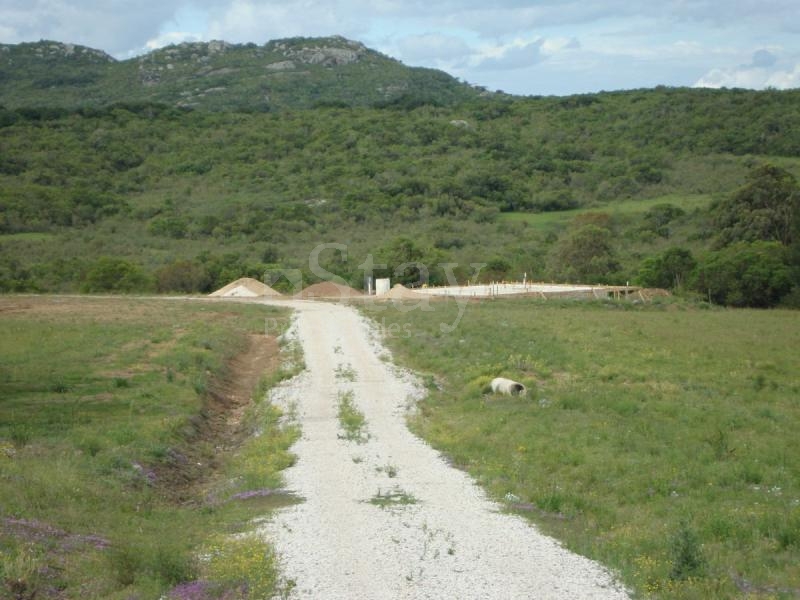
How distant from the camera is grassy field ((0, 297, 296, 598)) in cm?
892

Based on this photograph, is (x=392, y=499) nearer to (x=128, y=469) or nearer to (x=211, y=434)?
(x=128, y=469)

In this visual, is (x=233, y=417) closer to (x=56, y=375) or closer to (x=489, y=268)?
(x=56, y=375)

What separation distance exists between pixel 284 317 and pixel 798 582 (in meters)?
39.6

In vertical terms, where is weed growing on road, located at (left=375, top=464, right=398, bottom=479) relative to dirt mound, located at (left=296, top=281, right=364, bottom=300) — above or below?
above

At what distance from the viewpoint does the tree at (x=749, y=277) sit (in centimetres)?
6034

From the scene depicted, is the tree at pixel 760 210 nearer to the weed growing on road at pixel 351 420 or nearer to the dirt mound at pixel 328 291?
the dirt mound at pixel 328 291

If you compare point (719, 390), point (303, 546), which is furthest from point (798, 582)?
point (719, 390)

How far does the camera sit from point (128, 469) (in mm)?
13945

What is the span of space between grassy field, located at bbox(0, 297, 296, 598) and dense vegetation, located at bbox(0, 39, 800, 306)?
45.9 meters

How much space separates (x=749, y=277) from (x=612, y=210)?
5732 cm

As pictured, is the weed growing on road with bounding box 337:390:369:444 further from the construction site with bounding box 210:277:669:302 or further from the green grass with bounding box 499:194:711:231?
the green grass with bounding box 499:194:711:231

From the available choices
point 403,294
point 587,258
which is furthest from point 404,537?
point 587,258

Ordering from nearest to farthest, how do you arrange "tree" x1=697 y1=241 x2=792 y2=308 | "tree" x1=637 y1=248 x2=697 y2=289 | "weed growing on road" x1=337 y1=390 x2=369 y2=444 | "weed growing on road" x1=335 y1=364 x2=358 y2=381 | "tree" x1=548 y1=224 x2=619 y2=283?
"weed growing on road" x1=337 y1=390 x2=369 y2=444, "weed growing on road" x1=335 y1=364 x2=358 y2=381, "tree" x1=697 y1=241 x2=792 y2=308, "tree" x1=637 y1=248 x2=697 y2=289, "tree" x1=548 y1=224 x2=619 y2=283

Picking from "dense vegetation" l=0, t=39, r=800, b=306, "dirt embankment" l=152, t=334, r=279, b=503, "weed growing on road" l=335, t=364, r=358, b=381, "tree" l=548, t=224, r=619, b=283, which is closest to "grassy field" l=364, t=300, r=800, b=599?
"weed growing on road" l=335, t=364, r=358, b=381
